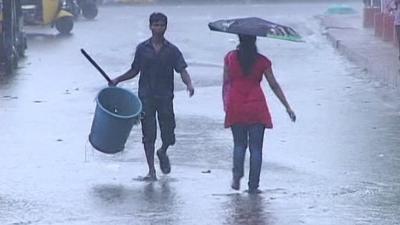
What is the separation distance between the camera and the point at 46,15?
3741cm

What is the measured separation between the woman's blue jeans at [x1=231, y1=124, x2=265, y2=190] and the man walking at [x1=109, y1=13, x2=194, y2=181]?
3.36ft

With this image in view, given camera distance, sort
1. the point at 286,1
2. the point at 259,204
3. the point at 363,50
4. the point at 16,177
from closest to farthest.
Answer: the point at 259,204 → the point at 16,177 → the point at 363,50 → the point at 286,1

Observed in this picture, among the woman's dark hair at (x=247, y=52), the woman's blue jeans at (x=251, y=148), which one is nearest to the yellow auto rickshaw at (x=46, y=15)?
the woman's blue jeans at (x=251, y=148)

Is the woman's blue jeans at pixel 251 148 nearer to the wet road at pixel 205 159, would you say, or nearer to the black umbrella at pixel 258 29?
the wet road at pixel 205 159

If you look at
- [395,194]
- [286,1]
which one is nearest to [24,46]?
[395,194]

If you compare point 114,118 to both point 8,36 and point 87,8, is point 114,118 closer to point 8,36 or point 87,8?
point 8,36

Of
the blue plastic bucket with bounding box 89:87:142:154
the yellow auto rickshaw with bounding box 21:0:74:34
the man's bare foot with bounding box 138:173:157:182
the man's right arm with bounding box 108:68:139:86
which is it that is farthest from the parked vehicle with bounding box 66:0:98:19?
the man's bare foot with bounding box 138:173:157:182

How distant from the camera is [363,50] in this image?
90.0ft

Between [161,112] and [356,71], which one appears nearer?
[161,112]

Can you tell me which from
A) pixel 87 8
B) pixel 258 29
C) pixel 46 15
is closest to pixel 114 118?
pixel 258 29

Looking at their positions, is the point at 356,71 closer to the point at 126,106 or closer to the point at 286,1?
the point at 126,106

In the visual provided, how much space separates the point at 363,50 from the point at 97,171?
14.9 meters

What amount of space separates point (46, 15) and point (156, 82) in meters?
24.8

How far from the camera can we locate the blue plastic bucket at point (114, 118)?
12898 mm
